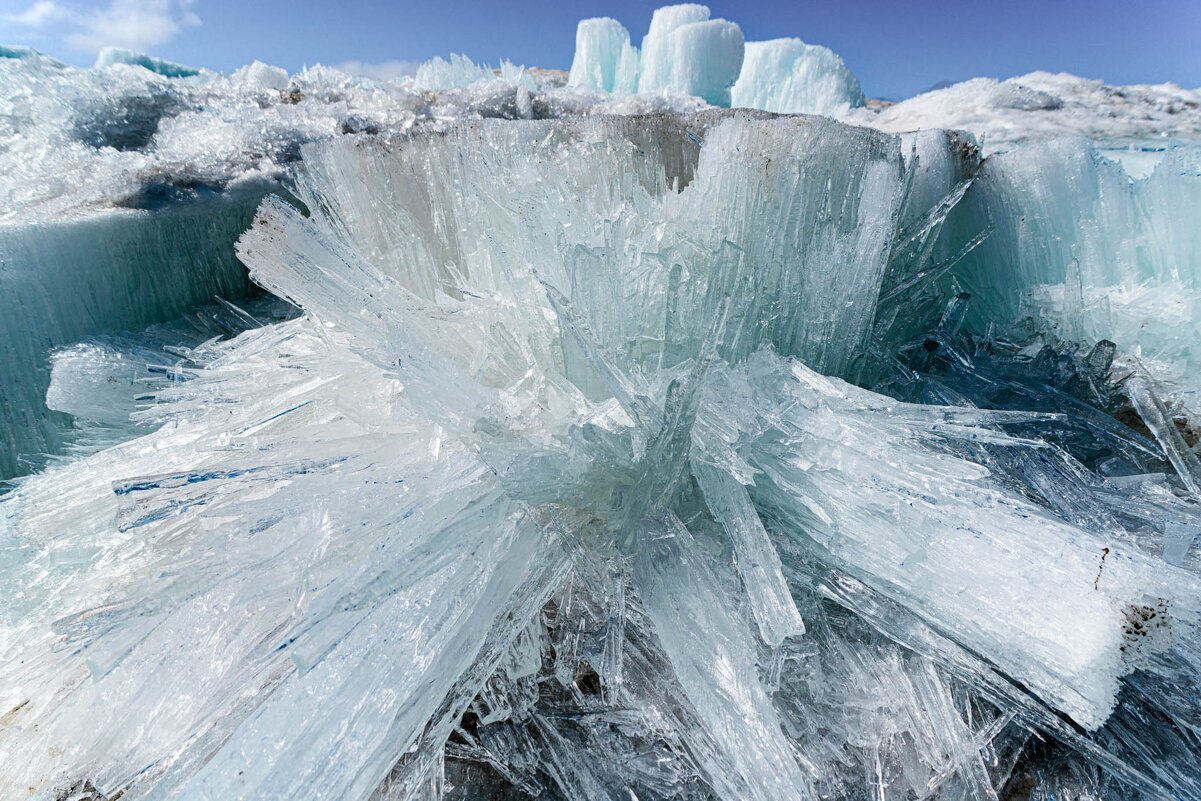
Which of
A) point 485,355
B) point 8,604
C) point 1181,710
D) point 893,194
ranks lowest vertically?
point 8,604

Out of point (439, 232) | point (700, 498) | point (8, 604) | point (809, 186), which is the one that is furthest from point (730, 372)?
point (8, 604)

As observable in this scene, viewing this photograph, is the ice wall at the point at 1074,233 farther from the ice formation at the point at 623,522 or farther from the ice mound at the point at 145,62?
the ice mound at the point at 145,62

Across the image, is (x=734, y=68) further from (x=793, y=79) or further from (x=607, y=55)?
(x=607, y=55)

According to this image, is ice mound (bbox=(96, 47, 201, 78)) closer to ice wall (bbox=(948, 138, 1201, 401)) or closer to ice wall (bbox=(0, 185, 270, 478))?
ice wall (bbox=(0, 185, 270, 478))

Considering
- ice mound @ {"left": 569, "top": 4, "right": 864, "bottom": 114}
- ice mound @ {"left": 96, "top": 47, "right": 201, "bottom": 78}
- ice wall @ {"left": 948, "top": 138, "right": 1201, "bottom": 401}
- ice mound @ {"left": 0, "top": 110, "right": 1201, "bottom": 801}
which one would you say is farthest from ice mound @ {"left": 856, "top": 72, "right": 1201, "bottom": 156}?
ice mound @ {"left": 96, "top": 47, "right": 201, "bottom": 78}

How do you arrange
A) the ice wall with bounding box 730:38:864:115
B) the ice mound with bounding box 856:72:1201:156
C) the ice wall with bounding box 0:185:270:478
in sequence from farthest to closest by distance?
the ice wall with bounding box 730:38:864:115 < the ice mound with bounding box 856:72:1201:156 < the ice wall with bounding box 0:185:270:478

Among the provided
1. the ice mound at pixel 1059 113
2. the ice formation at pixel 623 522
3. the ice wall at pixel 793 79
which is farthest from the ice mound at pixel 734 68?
the ice formation at pixel 623 522

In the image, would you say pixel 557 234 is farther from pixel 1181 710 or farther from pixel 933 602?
pixel 1181 710

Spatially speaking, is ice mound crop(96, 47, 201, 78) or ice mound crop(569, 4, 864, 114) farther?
ice mound crop(569, 4, 864, 114)
